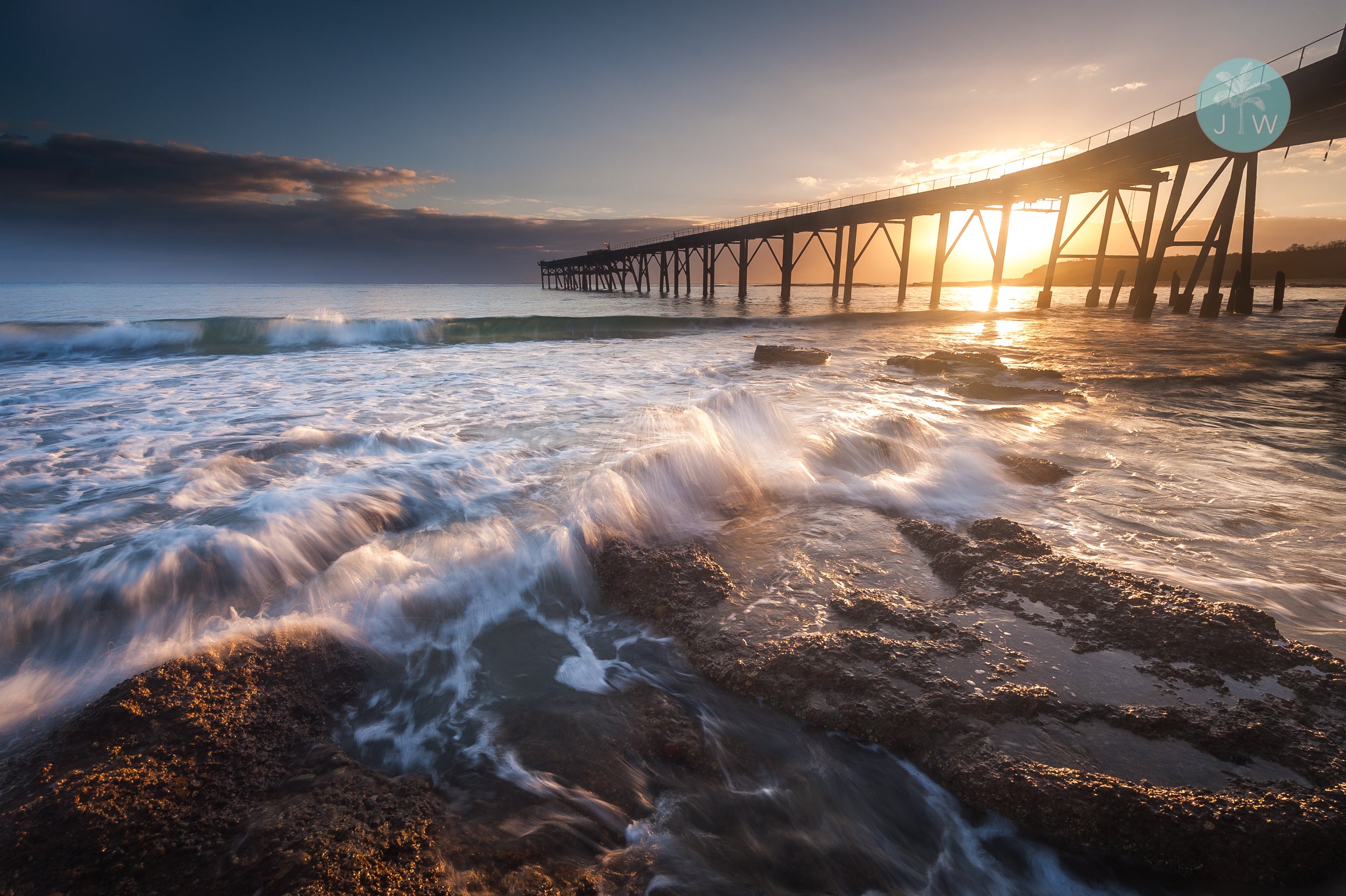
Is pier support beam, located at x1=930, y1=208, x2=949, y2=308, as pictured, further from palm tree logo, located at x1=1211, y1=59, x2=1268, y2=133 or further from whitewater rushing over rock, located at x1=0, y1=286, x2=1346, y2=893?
whitewater rushing over rock, located at x1=0, y1=286, x2=1346, y2=893

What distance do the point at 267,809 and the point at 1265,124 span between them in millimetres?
24306

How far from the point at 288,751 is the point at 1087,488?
5.04 meters

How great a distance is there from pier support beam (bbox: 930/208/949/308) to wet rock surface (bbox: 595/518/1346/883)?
2746 centimetres

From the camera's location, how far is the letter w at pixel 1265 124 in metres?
14.6

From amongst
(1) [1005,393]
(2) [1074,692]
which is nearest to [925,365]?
(1) [1005,393]

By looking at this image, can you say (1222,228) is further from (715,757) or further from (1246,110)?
(715,757)

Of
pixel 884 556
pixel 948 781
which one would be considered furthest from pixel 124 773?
pixel 884 556

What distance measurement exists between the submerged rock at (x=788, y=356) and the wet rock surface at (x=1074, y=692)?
26.4 ft

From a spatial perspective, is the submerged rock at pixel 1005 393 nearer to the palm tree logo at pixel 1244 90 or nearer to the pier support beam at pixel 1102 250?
the palm tree logo at pixel 1244 90

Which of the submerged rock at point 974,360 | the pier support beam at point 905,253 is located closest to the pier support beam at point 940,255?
the pier support beam at point 905,253

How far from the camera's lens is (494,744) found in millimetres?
2053

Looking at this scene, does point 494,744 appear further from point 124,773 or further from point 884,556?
point 884,556

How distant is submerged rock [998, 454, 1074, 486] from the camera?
435cm

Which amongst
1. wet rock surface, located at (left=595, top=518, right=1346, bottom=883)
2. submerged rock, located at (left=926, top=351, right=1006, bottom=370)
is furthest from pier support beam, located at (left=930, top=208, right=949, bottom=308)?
wet rock surface, located at (left=595, top=518, right=1346, bottom=883)
